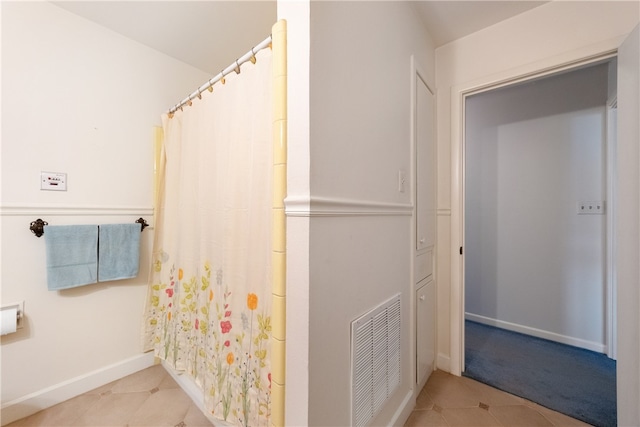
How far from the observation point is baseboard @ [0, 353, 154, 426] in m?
1.38

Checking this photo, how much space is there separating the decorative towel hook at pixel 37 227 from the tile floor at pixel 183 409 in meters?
1.02

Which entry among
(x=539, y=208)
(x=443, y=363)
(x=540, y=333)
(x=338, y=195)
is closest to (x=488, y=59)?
(x=539, y=208)

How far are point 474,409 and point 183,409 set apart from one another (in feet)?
5.57

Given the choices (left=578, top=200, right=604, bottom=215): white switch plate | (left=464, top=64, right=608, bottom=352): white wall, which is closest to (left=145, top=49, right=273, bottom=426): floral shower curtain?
(left=464, top=64, right=608, bottom=352): white wall

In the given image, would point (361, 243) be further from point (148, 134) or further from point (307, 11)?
point (148, 134)

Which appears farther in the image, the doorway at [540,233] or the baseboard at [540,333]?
the baseboard at [540,333]

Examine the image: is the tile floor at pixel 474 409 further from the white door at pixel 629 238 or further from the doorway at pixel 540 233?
the white door at pixel 629 238

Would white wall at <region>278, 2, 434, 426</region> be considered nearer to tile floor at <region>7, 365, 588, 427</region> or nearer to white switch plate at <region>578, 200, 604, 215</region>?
tile floor at <region>7, 365, 588, 427</region>

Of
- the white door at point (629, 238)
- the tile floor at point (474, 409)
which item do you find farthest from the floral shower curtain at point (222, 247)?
the white door at point (629, 238)

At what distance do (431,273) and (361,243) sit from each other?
1.03 metres

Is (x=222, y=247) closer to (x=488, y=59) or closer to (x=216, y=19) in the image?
(x=216, y=19)

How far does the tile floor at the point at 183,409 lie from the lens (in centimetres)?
138

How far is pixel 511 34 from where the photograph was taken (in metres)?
1.62

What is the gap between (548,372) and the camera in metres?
1.83
